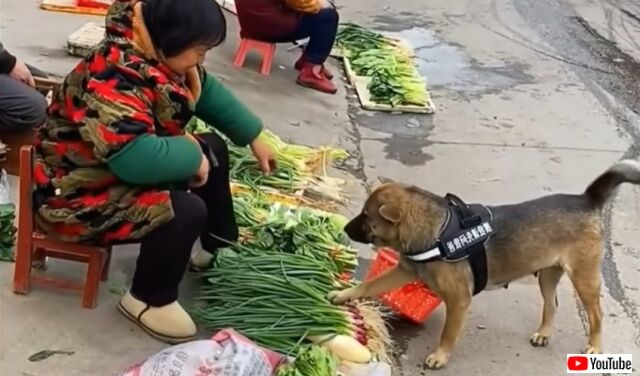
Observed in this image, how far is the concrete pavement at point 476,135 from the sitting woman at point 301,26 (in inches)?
6.6

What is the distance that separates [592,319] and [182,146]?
179cm

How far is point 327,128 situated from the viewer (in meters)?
6.23

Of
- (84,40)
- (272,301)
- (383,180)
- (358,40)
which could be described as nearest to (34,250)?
(272,301)

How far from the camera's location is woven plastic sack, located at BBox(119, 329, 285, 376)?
3.01 m

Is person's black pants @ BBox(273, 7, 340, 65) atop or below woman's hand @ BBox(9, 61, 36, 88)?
below

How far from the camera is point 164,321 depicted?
11.4 ft

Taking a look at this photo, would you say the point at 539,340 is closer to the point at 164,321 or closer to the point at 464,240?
the point at 464,240

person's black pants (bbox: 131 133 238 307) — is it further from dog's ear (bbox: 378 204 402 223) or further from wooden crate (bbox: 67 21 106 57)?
wooden crate (bbox: 67 21 106 57)

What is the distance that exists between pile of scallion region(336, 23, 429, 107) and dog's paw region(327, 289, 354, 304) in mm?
3077

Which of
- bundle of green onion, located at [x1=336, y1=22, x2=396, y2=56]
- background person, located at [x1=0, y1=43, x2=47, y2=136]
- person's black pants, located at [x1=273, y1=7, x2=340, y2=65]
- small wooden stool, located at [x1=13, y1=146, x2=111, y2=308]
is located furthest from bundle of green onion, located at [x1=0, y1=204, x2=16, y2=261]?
bundle of green onion, located at [x1=336, y1=22, x2=396, y2=56]

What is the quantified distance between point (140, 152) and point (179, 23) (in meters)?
0.43

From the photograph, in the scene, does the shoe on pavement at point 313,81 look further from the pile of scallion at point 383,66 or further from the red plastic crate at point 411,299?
the red plastic crate at point 411,299

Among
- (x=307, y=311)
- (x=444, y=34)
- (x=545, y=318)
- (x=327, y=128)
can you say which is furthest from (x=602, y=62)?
(x=307, y=311)

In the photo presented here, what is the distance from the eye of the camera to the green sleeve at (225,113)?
3732 mm
